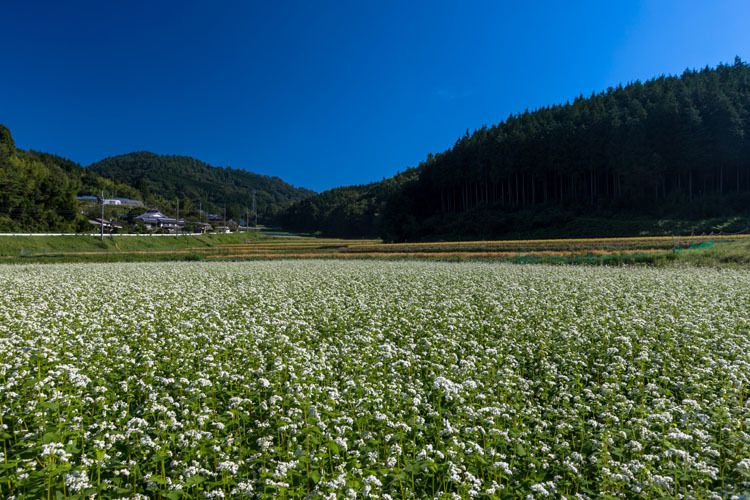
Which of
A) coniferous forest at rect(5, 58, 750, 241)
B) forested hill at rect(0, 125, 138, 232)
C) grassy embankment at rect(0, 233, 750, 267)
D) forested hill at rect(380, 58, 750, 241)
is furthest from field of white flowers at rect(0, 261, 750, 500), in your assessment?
forested hill at rect(0, 125, 138, 232)

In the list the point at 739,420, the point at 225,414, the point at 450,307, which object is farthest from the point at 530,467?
the point at 450,307

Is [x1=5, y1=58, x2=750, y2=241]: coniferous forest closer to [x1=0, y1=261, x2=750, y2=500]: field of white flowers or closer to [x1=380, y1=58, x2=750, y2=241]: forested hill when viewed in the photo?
[x1=380, y1=58, x2=750, y2=241]: forested hill

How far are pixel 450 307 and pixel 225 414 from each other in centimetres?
800

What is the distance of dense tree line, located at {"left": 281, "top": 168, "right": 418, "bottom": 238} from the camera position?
139500mm

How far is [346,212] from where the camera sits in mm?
143750

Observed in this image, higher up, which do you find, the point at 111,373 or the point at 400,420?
the point at 111,373

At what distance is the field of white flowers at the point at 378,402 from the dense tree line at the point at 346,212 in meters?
100

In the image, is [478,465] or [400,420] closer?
[478,465]

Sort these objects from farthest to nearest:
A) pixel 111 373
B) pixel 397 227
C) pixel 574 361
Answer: pixel 397 227 → pixel 574 361 → pixel 111 373

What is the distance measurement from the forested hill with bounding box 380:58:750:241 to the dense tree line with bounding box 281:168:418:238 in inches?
984

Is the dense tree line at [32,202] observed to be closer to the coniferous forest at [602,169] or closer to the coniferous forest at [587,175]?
the coniferous forest at [587,175]

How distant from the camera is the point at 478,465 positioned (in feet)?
14.2

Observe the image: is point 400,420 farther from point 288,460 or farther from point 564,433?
point 564,433

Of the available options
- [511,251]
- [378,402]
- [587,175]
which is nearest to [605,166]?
[587,175]
